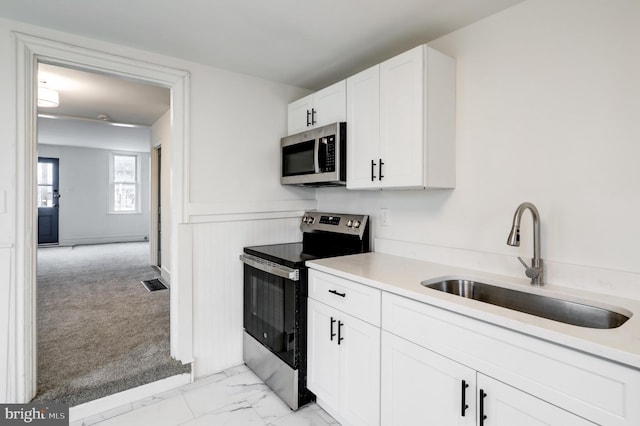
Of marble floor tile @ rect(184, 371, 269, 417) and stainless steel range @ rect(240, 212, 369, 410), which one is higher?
stainless steel range @ rect(240, 212, 369, 410)

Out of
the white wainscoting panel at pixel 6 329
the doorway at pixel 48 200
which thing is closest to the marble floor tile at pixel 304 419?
the white wainscoting panel at pixel 6 329

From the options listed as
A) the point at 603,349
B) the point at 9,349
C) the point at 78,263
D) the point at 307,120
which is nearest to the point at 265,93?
the point at 307,120

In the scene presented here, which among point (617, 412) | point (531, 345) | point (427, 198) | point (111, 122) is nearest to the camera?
point (617, 412)

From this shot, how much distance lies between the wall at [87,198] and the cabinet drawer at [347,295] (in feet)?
25.8

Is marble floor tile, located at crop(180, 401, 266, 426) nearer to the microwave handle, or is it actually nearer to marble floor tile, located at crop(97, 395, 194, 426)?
marble floor tile, located at crop(97, 395, 194, 426)

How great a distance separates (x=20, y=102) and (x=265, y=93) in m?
1.55

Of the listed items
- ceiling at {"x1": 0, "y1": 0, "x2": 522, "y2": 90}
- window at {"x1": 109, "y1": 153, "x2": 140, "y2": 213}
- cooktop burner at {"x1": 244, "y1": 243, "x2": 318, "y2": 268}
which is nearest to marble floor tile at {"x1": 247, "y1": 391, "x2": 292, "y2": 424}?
cooktop burner at {"x1": 244, "y1": 243, "x2": 318, "y2": 268}

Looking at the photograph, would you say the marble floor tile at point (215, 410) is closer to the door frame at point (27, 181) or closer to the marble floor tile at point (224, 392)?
the marble floor tile at point (224, 392)

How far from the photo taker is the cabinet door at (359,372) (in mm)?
1628

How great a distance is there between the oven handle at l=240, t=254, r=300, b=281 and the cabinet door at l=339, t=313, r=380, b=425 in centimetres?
41

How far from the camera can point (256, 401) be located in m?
2.15

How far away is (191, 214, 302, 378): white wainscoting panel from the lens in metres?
2.43

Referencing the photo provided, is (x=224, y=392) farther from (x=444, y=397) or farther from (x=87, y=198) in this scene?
(x=87, y=198)

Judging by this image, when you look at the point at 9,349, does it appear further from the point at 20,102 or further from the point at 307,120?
the point at 307,120
